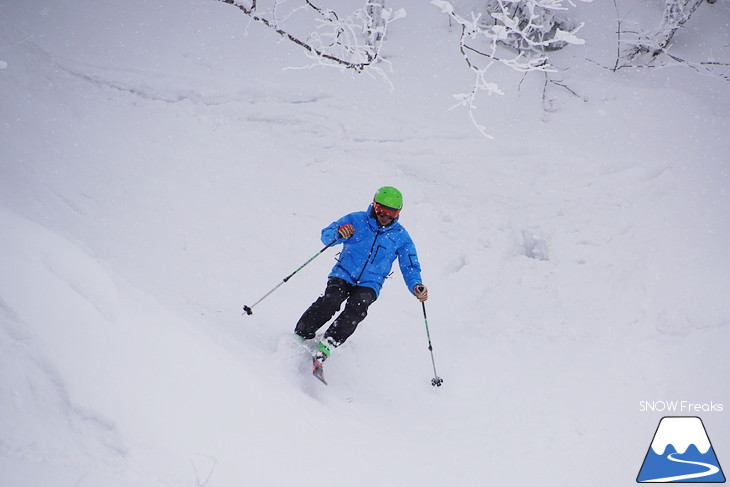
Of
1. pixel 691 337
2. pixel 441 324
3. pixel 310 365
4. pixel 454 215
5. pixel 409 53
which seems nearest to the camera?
pixel 310 365

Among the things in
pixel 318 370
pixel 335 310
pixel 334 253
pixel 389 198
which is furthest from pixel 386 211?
pixel 334 253

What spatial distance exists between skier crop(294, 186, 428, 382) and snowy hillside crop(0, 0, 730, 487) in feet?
1.80

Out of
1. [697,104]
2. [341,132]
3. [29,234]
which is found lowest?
[29,234]

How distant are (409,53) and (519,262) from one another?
575cm

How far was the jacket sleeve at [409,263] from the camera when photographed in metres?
5.37

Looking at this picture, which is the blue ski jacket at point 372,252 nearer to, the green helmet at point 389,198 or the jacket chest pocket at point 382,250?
the jacket chest pocket at point 382,250

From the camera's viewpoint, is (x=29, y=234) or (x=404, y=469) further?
(x=404, y=469)

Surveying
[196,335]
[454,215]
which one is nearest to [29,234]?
[196,335]

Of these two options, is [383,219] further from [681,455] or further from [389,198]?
[681,455]

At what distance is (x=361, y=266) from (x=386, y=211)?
71 centimetres

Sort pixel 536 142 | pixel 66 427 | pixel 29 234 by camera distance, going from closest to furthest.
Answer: pixel 66 427 < pixel 29 234 < pixel 536 142

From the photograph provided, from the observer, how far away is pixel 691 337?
18.5 ft

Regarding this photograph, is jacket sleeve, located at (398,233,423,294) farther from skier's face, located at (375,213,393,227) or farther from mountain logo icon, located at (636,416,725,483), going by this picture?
mountain logo icon, located at (636,416,725,483)

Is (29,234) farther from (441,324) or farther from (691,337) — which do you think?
(691,337)
